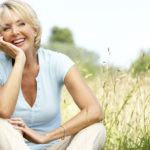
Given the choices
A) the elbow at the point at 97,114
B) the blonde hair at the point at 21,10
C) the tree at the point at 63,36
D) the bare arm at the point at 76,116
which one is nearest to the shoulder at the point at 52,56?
the bare arm at the point at 76,116

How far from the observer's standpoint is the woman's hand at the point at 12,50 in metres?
2.79

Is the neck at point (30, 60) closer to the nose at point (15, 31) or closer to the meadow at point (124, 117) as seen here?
the nose at point (15, 31)

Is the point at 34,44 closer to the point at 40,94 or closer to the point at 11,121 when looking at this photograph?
the point at 40,94

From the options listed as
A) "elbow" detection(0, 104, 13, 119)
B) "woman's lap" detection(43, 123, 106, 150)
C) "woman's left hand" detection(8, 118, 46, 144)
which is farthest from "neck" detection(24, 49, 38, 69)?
"woman's lap" detection(43, 123, 106, 150)

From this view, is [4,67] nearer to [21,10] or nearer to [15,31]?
[15,31]

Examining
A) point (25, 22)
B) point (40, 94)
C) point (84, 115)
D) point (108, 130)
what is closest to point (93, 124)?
point (84, 115)

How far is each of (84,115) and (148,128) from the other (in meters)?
0.88

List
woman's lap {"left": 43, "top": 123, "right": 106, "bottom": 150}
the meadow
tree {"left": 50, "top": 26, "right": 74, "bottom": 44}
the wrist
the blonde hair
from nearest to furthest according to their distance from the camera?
woman's lap {"left": 43, "top": 123, "right": 106, "bottom": 150}, the wrist, the blonde hair, the meadow, tree {"left": 50, "top": 26, "right": 74, "bottom": 44}

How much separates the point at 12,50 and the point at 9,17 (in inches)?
10.9

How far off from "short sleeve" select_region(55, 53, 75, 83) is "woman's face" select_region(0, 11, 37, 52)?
11.8 inches

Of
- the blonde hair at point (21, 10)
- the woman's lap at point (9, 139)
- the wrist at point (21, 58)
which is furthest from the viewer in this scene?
the blonde hair at point (21, 10)

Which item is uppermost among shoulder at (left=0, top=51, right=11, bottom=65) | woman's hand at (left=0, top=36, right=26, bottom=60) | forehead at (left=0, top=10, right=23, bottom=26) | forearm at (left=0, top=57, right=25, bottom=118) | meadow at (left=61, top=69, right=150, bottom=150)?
forehead at (left=0, top=10, right=23, bottom=26)

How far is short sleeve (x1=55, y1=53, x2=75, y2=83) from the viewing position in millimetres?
2840

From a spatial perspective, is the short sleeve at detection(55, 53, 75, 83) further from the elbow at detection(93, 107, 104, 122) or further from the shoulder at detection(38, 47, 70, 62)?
the elbow at detection(93, 107, 104, 122)
